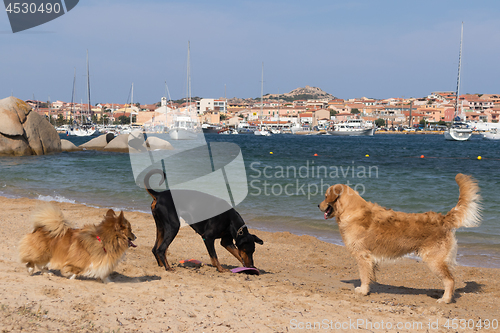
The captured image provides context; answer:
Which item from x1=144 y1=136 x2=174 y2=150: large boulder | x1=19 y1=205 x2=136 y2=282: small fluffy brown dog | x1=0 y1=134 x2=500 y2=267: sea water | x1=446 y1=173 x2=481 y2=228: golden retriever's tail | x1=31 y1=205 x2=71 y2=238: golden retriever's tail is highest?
x1=446 y1=173 x2=481 y2=228: golden retriever's tail

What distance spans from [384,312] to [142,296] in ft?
9.43

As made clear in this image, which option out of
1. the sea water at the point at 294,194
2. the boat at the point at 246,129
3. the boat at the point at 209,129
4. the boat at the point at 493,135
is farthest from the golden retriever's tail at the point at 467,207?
the boat at the point at 246,129

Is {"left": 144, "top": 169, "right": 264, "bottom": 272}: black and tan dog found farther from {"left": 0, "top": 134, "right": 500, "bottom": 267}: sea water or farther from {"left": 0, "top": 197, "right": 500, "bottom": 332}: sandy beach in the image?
{"left": 0, "top": 134, "right": 500, "bottom": 267}: sea water

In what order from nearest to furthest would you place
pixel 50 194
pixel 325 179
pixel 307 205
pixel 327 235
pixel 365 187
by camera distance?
1. pixel 327 235
2. pixel 307 205
3. pixel 50 194
4. pixel 365 187
5. pixel 325 179

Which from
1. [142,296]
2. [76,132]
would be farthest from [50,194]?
[76,132]

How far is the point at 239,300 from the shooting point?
473 cm

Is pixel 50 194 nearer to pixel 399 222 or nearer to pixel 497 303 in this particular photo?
pixel 399 222

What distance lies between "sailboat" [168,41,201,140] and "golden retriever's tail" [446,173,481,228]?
6780 centimetres

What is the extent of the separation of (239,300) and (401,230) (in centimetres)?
245

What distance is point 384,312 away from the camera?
466 centimetres

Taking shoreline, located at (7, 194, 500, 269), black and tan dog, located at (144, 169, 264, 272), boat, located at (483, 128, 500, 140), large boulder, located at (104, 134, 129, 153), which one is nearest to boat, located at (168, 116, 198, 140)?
large boulder, located at (104, 134, 129, 153)

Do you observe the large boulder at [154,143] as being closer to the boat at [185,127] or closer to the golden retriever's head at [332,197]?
the boat at [185,127]

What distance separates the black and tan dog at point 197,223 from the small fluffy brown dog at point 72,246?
1.19 m

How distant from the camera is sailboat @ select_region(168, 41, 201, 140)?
234 feet
